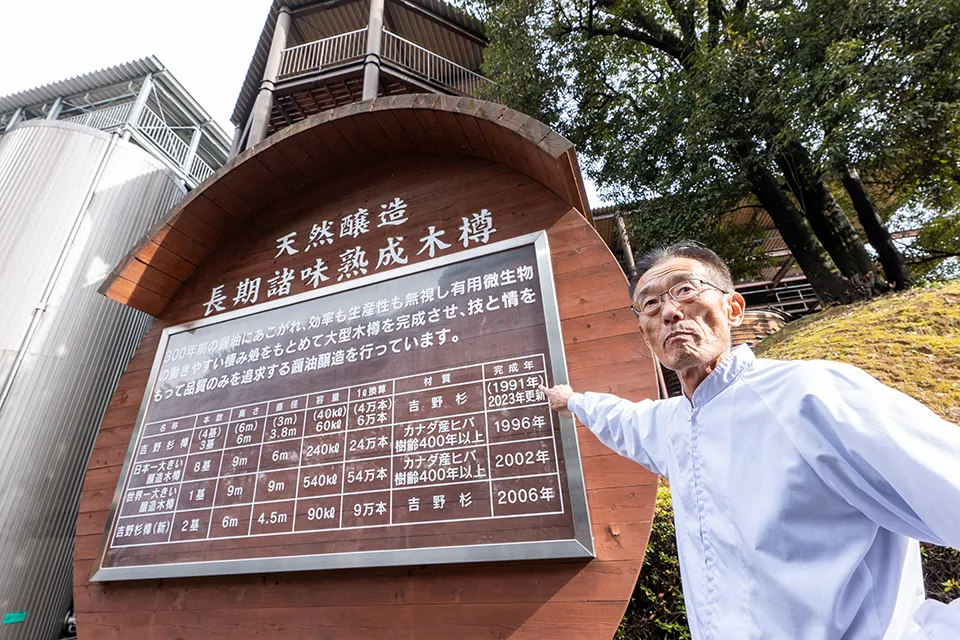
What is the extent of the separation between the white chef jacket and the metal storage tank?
5.67 meters

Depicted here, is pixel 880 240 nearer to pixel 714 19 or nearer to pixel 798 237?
pixel 798 237

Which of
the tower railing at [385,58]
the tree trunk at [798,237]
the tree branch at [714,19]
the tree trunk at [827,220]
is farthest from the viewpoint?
the tower railing at [385,58]

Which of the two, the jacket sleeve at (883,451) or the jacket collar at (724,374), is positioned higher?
the jacket collar at (724,374)

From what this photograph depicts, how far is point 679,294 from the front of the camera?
60.3 inches

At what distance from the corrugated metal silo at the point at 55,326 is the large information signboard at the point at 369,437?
A: 2.03 meters

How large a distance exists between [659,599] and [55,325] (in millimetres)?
6329

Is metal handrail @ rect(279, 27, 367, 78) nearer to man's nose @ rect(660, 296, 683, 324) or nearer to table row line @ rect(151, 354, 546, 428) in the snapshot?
table row line @ rect(151, 354, 546, 428)

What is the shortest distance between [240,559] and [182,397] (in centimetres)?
145

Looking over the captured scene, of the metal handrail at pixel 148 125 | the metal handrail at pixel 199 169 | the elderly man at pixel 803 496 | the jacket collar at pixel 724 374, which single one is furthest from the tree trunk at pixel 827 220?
the metal handrail at pixel 199 169

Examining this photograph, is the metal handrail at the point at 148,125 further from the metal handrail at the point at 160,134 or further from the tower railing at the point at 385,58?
the tower railing at the point at 385,58

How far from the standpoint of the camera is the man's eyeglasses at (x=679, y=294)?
1518mm

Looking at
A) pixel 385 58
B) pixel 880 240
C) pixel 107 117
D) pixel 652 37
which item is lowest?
pixel 880 240

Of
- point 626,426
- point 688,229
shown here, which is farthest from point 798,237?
point 626,426

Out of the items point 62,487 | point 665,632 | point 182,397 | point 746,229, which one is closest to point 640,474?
point 665,632
